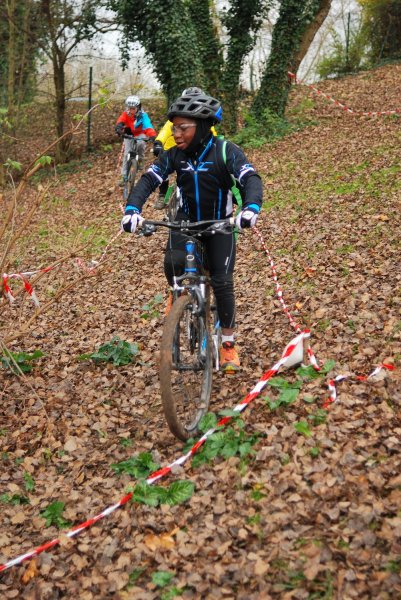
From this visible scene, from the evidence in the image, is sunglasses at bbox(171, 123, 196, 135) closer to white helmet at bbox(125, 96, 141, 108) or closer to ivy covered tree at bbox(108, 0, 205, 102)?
white helmet at bbox(125, 96, 141, 108)

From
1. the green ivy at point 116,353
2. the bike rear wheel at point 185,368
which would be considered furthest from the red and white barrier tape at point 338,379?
the green ivy at point 116,353

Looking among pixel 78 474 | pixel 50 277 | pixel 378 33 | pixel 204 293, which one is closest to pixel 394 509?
pixel 204 293

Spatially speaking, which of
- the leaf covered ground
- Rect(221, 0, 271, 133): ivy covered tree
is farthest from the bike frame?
A: Rect(221, 0, 271, 133): ivy covered tree

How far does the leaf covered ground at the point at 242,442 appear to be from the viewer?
341cm

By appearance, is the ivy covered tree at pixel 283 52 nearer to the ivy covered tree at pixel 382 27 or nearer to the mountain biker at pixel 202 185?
the ivy covered tree at pixel 382 27

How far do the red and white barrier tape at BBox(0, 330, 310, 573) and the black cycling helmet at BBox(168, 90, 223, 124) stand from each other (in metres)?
2.01

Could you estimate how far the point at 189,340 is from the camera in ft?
15.3

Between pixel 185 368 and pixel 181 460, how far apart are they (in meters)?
0.70

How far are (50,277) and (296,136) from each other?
924cm

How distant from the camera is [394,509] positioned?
348cm

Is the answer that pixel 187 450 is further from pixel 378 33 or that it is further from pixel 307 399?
pixel 378 33

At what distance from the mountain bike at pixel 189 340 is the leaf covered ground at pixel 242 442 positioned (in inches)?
11.0

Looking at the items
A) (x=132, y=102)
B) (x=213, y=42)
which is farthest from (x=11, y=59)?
(x=132, y=102)

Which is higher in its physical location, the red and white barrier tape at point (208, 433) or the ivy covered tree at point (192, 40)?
the ivy covered tree at point (192, 40)
